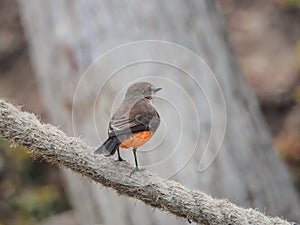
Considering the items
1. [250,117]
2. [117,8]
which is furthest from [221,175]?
[117,8]

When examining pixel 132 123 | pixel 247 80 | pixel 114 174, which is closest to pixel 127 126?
pixel 132 123

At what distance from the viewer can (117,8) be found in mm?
3762

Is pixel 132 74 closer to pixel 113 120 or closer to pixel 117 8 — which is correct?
pixel 117 8

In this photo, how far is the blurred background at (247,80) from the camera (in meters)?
4.66

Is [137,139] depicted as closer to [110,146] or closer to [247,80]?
[110,146]

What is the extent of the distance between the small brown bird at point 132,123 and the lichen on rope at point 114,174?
0.10m

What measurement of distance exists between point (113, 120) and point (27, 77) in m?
4.05

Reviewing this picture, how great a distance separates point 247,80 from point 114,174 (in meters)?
3.00

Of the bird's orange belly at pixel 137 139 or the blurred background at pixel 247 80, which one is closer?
the bird's orange belly at pixel 137 139

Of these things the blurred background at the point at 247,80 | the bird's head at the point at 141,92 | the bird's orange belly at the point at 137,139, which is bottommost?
the bird's orange belly at the point at 137,139

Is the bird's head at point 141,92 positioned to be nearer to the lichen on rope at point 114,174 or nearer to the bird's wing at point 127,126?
the bird's wing at point 127,126

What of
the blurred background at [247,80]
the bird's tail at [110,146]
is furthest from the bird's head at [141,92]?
the blurred background at [247,80]

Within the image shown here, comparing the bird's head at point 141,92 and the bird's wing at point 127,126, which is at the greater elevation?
the bird's head at point 141,92

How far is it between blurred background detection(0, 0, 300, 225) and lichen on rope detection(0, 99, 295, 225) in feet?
8.32
